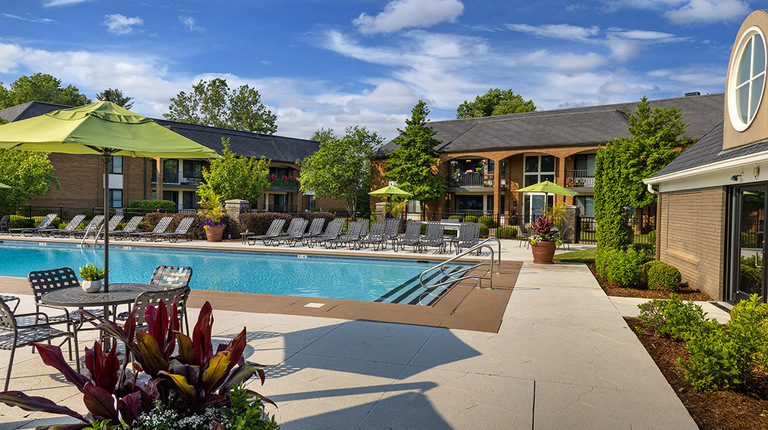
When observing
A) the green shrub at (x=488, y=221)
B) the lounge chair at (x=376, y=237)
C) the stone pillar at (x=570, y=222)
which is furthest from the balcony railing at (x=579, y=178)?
the lounge chair at (x=376, y=237)

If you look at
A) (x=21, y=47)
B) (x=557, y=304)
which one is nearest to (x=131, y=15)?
(x=21, y=47)

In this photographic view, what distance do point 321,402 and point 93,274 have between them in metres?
3.10

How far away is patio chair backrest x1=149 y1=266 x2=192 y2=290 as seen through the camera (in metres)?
5.74

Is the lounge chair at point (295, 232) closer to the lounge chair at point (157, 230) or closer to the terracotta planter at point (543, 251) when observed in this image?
the lounge chair at point (157, 230)

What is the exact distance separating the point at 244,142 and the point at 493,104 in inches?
1018

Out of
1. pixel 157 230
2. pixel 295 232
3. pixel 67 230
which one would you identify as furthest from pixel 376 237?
pixel 67 230

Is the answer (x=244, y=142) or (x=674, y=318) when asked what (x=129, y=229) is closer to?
(x=674, y=318)

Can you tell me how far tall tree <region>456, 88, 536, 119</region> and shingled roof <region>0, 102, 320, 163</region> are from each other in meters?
16.7

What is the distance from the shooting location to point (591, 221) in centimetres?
2488

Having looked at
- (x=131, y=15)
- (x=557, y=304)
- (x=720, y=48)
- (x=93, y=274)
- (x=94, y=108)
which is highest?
(x=720, y=48)

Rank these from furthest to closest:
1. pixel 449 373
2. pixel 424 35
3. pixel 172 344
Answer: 1. pixel 424 35
2. pixel 449 373
3. pixel 172 344

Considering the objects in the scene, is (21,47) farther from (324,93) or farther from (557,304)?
(557,304)

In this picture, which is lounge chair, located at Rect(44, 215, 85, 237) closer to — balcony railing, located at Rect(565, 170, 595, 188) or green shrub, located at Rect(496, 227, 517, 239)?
green shrub, located at Rect(496, 227, 517, 239)

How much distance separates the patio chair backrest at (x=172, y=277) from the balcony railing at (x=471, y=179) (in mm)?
29592
